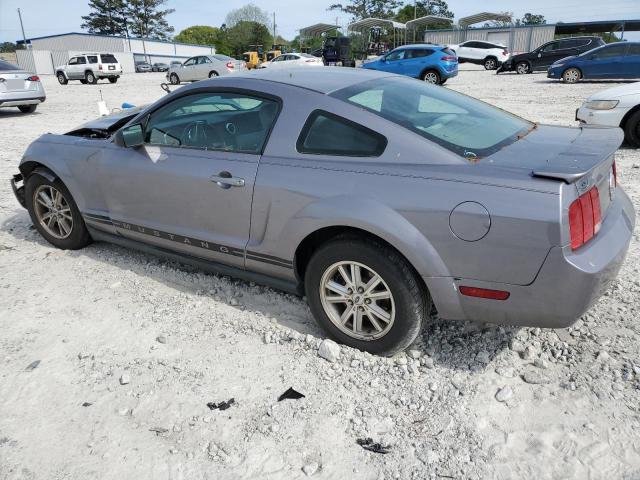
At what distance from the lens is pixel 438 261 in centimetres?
247

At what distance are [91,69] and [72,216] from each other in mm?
29505

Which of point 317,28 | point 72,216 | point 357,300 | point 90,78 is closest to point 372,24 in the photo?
point 317,28

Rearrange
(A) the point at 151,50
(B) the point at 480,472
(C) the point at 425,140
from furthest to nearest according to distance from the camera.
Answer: (A) the point at 151,50 → (C) the point at 425,140 → (B) the point at 480,472

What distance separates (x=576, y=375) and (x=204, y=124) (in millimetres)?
2754

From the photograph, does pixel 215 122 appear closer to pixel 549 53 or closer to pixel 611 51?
pixel 611 51

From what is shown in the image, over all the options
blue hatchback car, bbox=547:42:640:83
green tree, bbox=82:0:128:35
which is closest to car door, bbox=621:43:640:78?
blue hatchback car, bbox=547:42:640:83

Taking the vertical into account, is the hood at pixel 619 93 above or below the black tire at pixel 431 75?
above

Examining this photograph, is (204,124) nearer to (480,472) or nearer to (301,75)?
(301,75)

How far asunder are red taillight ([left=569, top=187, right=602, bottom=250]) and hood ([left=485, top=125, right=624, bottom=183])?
4.8 inches

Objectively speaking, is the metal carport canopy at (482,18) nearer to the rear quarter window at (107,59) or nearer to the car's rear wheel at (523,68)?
the car's rear wheel at (523,68)

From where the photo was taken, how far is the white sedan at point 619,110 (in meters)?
7.33

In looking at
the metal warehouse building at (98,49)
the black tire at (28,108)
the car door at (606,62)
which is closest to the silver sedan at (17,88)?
the black tire at (28,108)

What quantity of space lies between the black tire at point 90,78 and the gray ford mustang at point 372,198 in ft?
97.0

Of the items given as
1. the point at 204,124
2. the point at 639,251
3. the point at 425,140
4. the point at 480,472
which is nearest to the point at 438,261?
the point at 425,140
